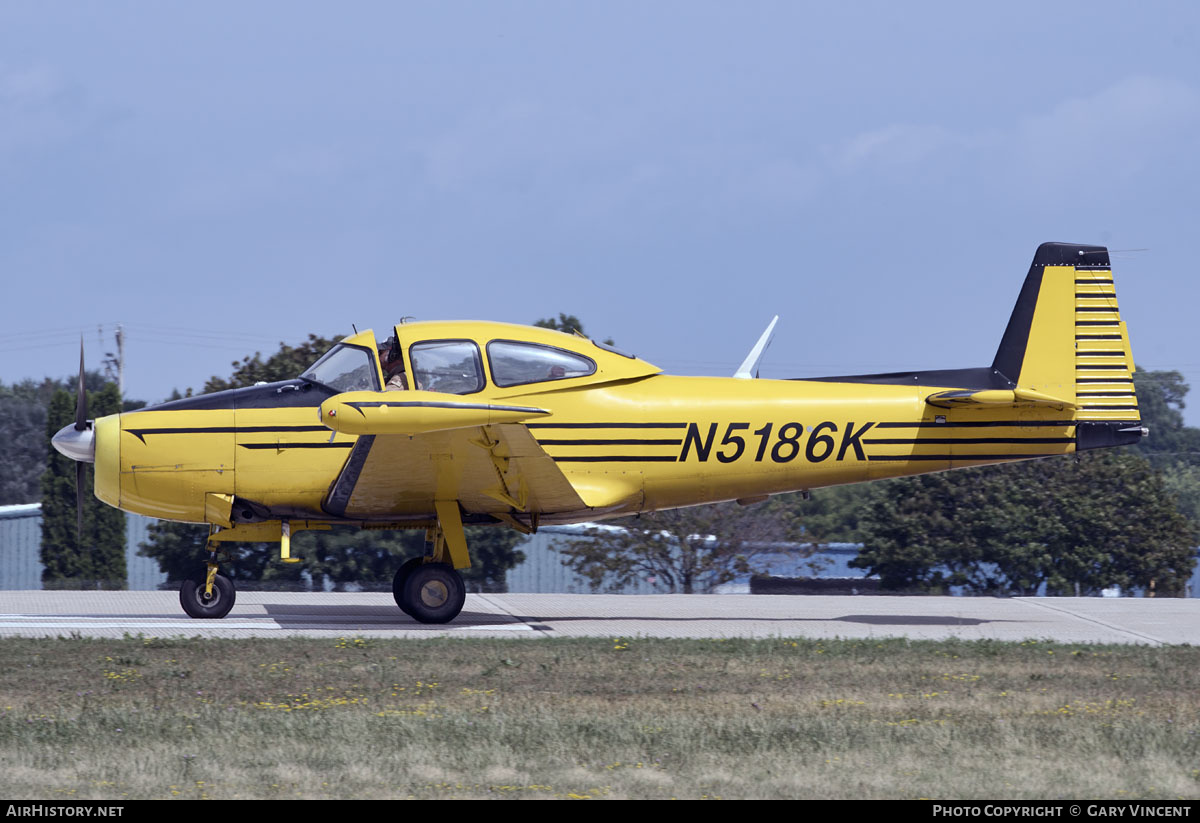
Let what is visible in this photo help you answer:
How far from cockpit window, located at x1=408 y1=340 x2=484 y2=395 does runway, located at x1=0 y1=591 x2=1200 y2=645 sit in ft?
7.47

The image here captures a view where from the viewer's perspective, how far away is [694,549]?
27.9 meters

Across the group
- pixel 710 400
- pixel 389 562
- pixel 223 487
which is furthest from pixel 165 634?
pixel 389 562

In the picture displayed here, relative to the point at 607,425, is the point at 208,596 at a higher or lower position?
lower

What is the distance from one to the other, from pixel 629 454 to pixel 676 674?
3279 millimetres

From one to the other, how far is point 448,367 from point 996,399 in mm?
5315

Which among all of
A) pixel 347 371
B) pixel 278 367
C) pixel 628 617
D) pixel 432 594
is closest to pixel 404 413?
pixel 347 371

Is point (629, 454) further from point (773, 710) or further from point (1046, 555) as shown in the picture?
point (1046, 555)

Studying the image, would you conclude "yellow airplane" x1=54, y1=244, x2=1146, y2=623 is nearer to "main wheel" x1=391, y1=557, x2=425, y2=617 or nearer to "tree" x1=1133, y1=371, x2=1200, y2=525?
"main wheel" x1=391, y1=557, x2=425, y2=617

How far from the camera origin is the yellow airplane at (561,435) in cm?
1204

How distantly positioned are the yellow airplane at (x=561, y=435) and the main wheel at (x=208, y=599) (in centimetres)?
Answer: 1

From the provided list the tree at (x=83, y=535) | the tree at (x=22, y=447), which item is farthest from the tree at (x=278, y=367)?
the tree at (x=22, y=447)

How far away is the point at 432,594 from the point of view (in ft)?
41.2

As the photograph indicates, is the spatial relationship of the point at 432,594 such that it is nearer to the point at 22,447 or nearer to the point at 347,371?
the point at 347,371

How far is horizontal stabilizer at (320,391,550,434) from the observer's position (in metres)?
10.4
